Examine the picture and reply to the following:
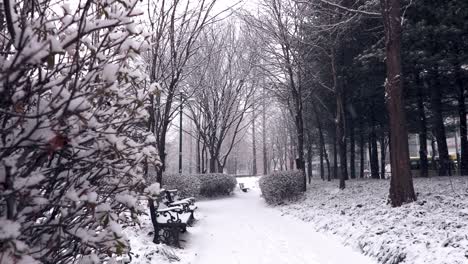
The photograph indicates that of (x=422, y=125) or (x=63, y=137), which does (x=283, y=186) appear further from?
(x=63, y=137)

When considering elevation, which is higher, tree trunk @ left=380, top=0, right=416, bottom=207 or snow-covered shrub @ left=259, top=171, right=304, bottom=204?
tree trunk @ left=380, top=0, right=416, bottom=207

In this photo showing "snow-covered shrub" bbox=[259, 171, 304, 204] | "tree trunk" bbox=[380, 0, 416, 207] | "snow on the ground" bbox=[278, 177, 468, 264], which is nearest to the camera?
"snow on the ground" bbox=[278, 177, 468, 264]

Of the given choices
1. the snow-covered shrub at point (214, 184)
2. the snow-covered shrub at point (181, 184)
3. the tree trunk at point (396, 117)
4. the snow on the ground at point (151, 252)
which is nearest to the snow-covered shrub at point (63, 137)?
the snow on the ground at point (151, 252)

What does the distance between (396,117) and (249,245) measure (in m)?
4.68

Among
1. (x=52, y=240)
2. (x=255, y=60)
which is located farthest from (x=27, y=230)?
(x=255, y=60)

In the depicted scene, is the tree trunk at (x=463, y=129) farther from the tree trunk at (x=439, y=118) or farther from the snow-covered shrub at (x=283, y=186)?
the snow-covered shrub at (x=283, y=186)

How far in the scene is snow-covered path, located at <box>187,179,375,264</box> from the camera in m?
6.67

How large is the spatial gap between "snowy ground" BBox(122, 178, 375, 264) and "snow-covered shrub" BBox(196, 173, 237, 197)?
7318 millimetres

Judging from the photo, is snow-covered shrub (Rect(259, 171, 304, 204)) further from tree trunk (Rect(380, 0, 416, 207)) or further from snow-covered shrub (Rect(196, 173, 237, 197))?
tree trunk (Rect(380, 0, 416, 207))

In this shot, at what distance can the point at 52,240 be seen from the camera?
1981mm

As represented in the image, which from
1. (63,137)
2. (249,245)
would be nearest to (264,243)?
(249,245)

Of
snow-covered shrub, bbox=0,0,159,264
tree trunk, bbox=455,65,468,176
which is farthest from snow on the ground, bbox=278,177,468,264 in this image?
tree trunk, bbox=455,65,468,176

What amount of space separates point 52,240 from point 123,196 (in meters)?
0.48

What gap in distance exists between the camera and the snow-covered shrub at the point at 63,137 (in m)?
1.68
